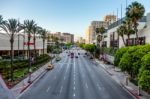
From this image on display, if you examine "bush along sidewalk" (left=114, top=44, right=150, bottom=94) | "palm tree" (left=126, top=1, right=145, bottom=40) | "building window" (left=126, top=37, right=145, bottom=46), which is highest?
"palm tree" (left=126, top=1, right=145, bottom=40)

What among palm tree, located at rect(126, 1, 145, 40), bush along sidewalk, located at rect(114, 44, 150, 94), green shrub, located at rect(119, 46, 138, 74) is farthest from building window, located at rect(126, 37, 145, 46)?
green shrub, located at rect(119, 46, 138, 74)

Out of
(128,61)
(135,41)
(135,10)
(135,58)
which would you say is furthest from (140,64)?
(135,41)

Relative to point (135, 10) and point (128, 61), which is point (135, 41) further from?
point (128, 61)

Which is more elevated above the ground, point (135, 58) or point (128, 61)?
point (135, 58)

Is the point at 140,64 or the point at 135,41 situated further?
the point at 135,41

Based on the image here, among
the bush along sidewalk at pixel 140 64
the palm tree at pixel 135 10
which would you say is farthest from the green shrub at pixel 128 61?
the palm tree at pixel 135 10

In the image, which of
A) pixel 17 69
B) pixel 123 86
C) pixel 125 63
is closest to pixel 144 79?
pixel 125 63

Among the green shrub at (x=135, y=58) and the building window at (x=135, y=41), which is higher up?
the building window at (x=135, y=41)

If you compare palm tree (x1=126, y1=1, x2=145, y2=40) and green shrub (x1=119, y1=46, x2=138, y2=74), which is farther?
palm tree (x1=126, y1=1, x2=145, y2=40)

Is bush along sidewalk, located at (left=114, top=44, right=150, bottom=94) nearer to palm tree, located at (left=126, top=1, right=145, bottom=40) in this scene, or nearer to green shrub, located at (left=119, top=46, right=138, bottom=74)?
green shrub, located at (left=119, top=46, right=138, bottom=74)

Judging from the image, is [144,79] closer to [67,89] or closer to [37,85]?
[67,89]

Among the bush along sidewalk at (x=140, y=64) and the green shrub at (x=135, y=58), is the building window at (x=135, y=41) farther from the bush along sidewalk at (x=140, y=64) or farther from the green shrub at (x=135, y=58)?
the green shrub at (x=135, y=58)

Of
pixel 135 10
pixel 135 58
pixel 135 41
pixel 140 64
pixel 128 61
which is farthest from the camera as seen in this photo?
pixel 135 41

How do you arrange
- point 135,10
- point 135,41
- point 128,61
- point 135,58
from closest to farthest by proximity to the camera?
point 135,58 < point 128,61 < point 135,10 < point 135,41
